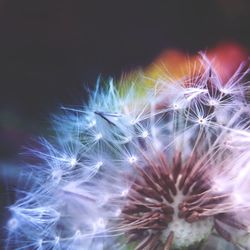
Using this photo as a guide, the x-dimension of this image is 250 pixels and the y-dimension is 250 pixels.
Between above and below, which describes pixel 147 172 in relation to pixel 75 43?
below

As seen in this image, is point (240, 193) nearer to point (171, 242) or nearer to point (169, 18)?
point (171, 242)

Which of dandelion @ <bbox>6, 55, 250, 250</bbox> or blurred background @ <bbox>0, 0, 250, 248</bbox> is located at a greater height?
blurred background @ <bbox>0, 0, 250, 248</bbox>

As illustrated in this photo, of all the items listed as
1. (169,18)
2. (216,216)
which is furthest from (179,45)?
(216,216)

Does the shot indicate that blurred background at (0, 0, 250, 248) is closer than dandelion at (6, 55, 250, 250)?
No

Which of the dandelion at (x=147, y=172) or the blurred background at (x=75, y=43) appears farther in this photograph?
the blurred background at (x=75, y=43)
